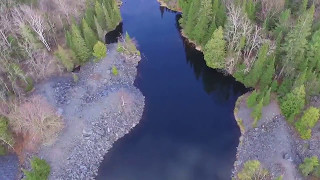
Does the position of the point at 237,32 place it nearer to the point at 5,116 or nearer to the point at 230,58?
the point at 230,58

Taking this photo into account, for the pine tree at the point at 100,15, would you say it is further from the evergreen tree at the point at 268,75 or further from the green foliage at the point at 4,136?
the evergreen tree at the point at 268,75

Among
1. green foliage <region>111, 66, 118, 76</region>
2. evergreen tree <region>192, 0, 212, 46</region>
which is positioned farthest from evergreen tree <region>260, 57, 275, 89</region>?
green foliage <region>111, 66, 118, 76</region>

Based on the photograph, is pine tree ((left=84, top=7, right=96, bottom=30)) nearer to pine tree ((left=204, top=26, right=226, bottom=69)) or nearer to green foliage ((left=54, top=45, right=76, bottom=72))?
green foliage ((left=54, top=45, right=76, bottom=72))

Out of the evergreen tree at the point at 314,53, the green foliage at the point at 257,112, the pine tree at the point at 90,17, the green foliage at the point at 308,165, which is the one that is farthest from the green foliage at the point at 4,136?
the evergreen tree at the point at 314,53

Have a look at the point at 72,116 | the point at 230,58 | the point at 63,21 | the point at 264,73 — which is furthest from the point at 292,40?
the point at 63,21

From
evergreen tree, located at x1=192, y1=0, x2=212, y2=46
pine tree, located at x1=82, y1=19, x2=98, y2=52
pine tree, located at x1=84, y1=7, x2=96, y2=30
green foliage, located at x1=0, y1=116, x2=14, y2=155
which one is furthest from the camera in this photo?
pine tree, located at x1=84, y1=7, x2=96, y2=30
